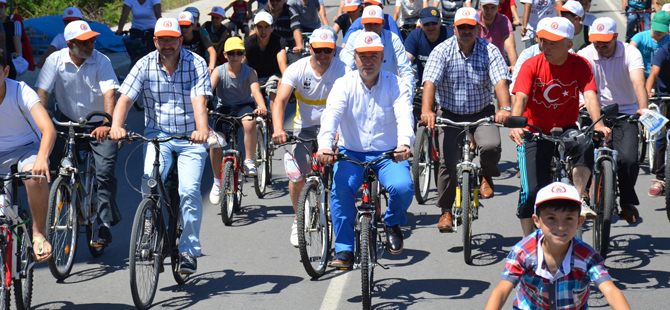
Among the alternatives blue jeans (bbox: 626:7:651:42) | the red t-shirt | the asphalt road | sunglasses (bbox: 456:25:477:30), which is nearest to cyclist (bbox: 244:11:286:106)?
the asphalt road

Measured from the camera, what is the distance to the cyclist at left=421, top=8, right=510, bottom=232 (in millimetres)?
7988

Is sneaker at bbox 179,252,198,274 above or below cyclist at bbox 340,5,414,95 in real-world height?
below

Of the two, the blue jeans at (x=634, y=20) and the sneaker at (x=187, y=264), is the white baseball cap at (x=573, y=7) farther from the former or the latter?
the blue jeans at (x=634, y=20)

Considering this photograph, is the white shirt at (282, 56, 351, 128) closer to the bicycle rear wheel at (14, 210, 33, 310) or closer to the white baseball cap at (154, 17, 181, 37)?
the white baseball cap at (154, 17, 181, 37)

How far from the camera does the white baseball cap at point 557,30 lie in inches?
265

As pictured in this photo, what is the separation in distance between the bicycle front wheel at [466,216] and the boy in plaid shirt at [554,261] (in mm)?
2719

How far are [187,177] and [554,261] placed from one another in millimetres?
3296

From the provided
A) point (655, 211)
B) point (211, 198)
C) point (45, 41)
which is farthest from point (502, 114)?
point (45, 41)

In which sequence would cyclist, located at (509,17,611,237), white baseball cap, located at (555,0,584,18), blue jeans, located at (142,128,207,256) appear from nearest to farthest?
blue jeans, located at (142,128,207,256) < cyclist, located at (509,17,611,237) < white baseball cap, located at (555,0,584,18)

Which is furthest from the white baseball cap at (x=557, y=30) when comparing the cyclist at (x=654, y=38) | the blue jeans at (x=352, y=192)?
the cyclist at (x=654, y=38)

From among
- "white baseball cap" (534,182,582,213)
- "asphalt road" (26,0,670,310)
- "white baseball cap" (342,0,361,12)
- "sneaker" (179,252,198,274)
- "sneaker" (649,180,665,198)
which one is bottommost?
"asphalt road" (26,0,670,310)

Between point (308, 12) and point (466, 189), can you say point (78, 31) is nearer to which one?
point (466, 189)

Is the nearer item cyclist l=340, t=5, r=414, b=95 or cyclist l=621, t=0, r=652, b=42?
cyclist l=340, t=5, r=414, b=95

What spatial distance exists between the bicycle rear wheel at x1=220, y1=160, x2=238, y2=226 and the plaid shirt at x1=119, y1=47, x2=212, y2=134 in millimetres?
1685
